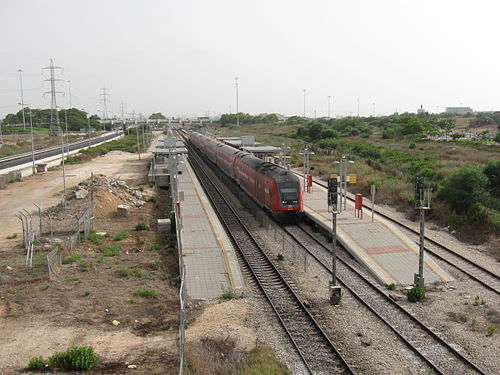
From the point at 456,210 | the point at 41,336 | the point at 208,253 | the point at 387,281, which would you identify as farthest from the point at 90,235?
the point at 456,210

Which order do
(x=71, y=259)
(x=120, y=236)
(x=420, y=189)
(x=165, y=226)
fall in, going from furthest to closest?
(x=165, y=226) → (x=120, y=236) → (x=71, y=259) → (x=420, y=189)

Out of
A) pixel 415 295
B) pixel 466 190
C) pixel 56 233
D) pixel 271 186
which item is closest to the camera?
pixel 415 295

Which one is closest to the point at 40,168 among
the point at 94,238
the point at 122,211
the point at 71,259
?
the point at 122,211

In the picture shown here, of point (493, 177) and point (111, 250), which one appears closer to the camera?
point (111, 250)

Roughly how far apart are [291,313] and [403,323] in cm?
340

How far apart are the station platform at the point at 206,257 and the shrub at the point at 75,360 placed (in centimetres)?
544

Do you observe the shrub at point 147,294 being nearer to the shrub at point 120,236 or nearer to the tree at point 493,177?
the shrub at point 120,236

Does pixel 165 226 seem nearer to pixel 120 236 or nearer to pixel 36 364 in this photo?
pixel 120 236

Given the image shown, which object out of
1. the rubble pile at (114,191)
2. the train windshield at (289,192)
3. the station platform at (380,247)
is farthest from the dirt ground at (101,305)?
the station platform at (380,247)

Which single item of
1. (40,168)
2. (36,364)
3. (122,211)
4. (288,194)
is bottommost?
(36,364)

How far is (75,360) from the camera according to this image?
453 inches

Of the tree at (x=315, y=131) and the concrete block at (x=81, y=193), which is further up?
the tree at (x=315, y=131)

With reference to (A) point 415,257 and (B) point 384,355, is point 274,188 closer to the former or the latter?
(A) point 415,257

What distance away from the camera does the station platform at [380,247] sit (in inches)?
747
